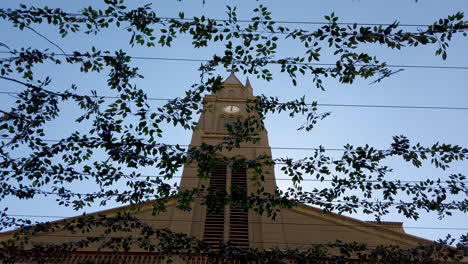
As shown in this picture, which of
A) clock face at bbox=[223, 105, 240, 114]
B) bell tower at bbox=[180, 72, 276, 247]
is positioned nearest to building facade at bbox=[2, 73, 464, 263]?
bell tower at bbox=[180, 72, 276, 247]

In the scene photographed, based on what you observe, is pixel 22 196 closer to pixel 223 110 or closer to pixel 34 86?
pixel 34 86

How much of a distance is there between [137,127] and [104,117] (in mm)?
657

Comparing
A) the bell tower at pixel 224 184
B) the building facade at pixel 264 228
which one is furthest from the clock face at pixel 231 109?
the building facade at pixel 264 228

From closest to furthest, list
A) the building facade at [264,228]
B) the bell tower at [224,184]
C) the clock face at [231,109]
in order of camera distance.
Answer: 1. the building facade at [264,228]
2. the bell tower at [224,184]
3. the clock face at [231,109]

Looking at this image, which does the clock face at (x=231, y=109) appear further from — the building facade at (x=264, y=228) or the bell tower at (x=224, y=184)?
the building facade at (x=264, y=228)

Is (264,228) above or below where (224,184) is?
below

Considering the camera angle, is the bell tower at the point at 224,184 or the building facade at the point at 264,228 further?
the bell tower at the point at 224,184

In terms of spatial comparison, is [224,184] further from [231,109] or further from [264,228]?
[231,109]

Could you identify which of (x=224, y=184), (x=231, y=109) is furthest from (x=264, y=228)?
(x=231, y=109)

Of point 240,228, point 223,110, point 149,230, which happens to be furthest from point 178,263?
point 223,110

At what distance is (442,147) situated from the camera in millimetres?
5496

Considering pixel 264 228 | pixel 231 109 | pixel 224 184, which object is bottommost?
pixel 264 228

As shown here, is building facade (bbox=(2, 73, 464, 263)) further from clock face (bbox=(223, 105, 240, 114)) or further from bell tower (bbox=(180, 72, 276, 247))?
clock face (bbox=(223, 105, 240, 114))

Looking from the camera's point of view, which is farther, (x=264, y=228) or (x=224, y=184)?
(x=224, y=184)
